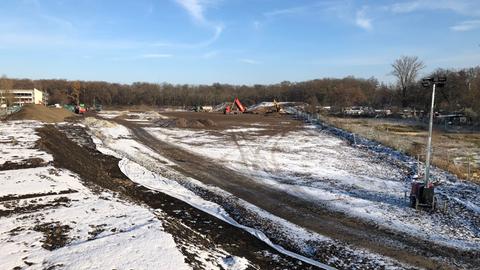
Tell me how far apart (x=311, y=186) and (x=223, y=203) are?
465cm

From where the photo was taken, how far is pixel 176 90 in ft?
527

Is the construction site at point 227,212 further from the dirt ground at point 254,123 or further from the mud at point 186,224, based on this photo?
the dirt ground at point 254,123

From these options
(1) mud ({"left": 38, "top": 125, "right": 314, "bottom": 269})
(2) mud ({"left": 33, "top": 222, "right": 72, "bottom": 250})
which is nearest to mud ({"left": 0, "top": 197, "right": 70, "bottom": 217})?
(2) mud ({"left": 33, "top": 222, "right": 72, "bottom": 250})

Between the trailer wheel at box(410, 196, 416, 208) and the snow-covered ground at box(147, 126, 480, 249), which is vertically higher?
the trailer wheel at box(410, 196, 416, 208)

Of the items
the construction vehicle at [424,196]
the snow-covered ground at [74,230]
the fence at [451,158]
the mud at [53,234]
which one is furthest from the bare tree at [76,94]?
the construction vehicle at [424,196]

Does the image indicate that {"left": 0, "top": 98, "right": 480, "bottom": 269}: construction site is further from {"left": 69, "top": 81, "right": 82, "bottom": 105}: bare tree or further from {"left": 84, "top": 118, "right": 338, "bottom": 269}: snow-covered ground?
{"left": 69, "top": 81, "right": 82, "bottom": 105}: bare tree

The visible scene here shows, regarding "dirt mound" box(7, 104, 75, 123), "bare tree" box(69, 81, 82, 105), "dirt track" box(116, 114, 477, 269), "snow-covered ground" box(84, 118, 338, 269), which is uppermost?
"bare tree" box(69, 81, 82, 105)

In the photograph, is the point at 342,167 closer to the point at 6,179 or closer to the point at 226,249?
the point at 226,249

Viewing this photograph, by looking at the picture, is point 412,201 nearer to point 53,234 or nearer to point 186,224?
point 186,224

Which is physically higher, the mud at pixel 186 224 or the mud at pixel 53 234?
the mud at pixel 53 234

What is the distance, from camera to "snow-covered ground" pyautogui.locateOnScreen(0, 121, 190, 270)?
8289mm

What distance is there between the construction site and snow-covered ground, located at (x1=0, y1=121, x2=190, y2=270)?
28 millimetres

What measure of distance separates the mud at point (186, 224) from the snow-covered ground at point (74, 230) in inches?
16.2

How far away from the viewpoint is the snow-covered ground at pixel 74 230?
27.2 feet
